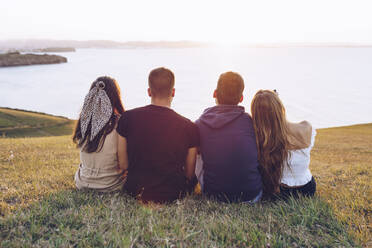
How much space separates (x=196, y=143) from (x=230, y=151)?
494 mm

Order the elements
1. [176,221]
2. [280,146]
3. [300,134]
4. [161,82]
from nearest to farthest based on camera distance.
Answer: [176,221]
[161,82]
[280,146]
[300,134]

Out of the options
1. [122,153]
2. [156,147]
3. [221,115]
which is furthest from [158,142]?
[221,115]

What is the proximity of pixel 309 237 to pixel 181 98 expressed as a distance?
262 ft

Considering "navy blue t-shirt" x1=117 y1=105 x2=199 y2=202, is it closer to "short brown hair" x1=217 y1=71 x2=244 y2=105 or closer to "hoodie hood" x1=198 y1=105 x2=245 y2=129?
"hoodie hood" x1=198 y1=105 x2=245 y2=129

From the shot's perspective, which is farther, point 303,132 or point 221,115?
point 303,132

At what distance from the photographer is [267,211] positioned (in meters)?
3.81

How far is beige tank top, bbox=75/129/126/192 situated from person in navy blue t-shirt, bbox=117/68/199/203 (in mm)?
225

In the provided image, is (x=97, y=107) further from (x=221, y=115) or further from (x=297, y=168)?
(x=297, y=168)

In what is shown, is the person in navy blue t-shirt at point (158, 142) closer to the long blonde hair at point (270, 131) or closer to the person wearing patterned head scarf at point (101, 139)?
the person wearing patterned head scarf at point (101, 139)

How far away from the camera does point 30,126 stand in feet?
102

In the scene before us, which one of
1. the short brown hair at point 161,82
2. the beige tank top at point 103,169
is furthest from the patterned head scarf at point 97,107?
the short brown hair at point 161,82

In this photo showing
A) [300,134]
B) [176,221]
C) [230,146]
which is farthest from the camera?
[300,134]

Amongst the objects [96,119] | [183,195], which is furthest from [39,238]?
[183,195]

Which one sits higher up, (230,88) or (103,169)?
(230,88)
